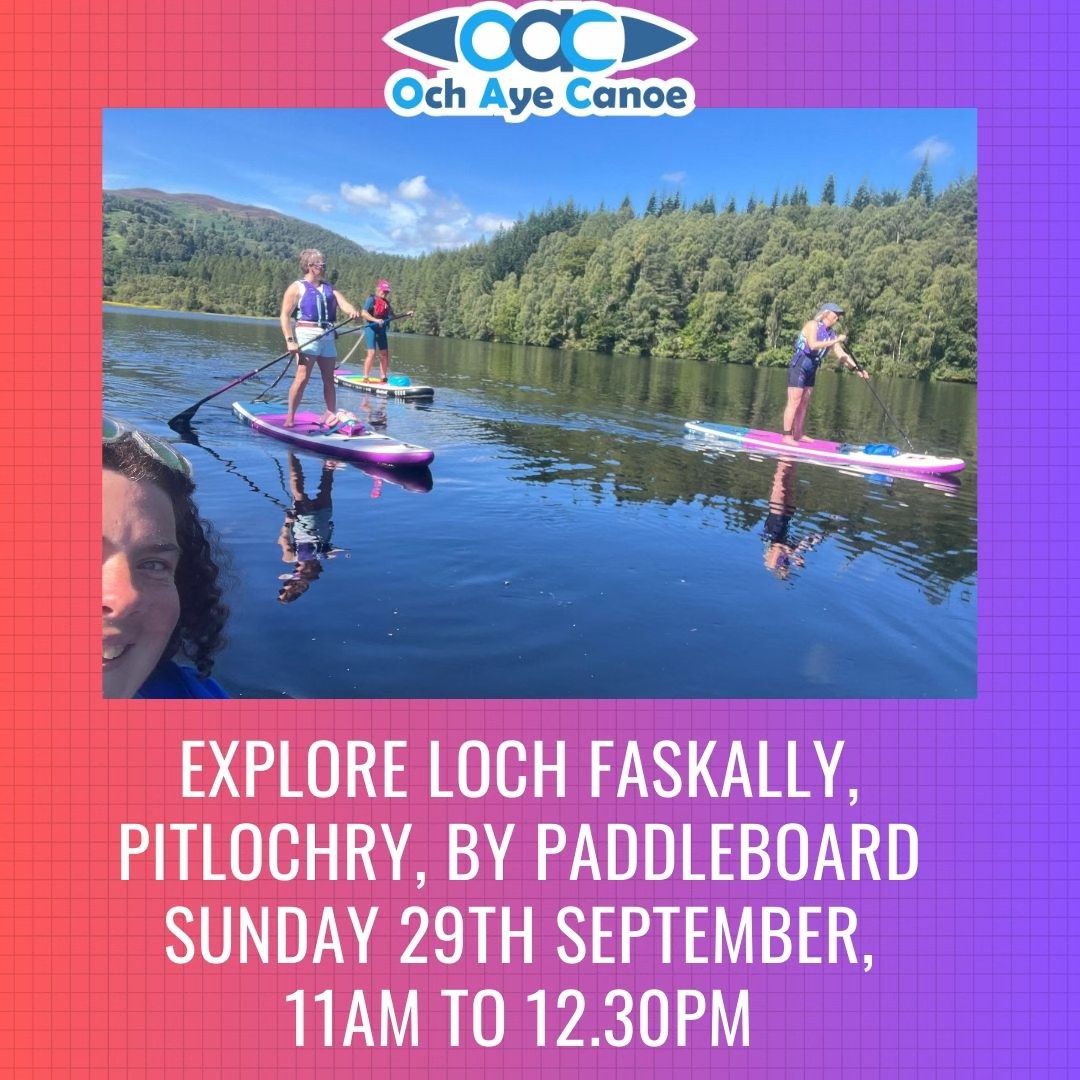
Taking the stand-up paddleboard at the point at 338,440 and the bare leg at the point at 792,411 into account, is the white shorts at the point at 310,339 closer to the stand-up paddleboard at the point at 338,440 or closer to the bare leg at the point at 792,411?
the stand-up paddleboard at the point at 338,440

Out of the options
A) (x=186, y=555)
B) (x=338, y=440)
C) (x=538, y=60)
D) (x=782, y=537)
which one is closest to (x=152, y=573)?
(x=186, y=555)

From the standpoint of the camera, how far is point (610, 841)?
416 cm

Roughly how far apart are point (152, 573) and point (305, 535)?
12.9ft

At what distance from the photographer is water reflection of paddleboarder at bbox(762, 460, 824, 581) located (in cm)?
810

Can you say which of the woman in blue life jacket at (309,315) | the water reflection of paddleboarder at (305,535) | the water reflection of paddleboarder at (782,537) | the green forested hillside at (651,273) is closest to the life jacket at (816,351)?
the water reflection of paddleboarder at (782,537)

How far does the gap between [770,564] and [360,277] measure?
20253mm

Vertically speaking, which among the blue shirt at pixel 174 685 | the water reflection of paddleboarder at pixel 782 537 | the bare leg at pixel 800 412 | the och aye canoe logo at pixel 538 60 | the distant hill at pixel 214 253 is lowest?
the blue shirt at pixel 174 685

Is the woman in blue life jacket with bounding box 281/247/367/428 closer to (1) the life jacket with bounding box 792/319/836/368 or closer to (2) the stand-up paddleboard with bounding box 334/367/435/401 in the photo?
(2) the stand-up paddleboard with bounding box 334/367/435/401

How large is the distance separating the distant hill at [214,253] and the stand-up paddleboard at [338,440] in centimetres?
456

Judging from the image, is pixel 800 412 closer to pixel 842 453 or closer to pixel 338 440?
pixel 842 453

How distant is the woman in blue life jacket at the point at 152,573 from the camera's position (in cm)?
391

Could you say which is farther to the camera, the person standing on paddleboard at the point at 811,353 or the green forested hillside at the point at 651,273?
the green forested hillside at the point at 651,273

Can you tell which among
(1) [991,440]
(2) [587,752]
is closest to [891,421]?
(1) [991,440]

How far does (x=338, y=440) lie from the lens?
1128 centimetres
